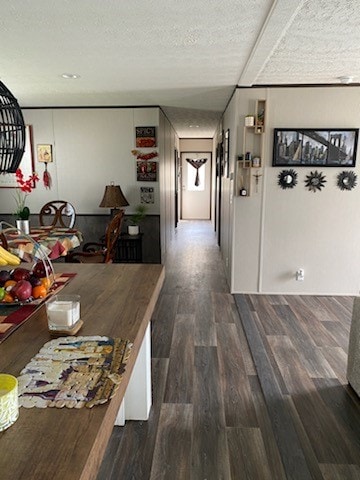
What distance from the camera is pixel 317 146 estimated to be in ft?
12.7

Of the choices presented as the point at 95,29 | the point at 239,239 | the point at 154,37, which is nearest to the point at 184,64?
the point at 154,37

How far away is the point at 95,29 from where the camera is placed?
2307 mm

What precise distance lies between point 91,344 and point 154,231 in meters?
4.20

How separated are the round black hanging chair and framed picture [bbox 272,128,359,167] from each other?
3.13 metres

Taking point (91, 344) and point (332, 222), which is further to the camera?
point (332, 222)

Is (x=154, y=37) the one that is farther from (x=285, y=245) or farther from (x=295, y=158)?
(x=285, y=245)

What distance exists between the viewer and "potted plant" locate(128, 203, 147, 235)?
4990mm

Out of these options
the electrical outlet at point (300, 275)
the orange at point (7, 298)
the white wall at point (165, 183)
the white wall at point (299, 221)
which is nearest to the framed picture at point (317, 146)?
the white wall at point (299, 221)

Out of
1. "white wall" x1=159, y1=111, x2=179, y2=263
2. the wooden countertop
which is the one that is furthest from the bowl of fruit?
"white wall" x1=159, y1=111, x2=179, y2=263

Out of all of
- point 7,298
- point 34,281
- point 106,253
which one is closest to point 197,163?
point 106,253

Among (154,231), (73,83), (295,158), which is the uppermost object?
(73,83)

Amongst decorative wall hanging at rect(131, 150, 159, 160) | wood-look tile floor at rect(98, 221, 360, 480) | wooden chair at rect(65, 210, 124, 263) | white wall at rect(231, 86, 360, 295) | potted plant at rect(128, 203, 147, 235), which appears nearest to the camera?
wood-look tile floor at rect(98, 221, 360, 480)

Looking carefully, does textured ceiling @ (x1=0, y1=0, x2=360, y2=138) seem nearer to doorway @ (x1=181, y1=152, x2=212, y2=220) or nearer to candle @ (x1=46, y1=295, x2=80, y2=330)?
candle @ (x1=46, y1=295, x2=80, y2=330)

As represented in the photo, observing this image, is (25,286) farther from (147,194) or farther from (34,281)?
(147,194)
